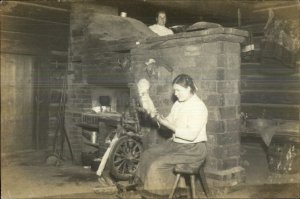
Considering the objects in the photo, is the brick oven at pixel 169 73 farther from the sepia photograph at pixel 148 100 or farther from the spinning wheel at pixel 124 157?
the spinning wheel at pixel 124 157

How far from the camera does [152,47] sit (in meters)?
6.50

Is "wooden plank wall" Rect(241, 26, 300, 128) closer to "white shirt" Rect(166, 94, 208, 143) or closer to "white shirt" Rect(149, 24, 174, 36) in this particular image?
"white shirt" Rect(149, 24, 174, 36)

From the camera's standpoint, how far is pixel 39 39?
858 centimetres

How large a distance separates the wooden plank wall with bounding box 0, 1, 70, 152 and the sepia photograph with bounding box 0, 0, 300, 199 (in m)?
0.02

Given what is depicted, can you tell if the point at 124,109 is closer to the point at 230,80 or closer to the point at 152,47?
the point at 152,47

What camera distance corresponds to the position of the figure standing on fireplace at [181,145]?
457 cm

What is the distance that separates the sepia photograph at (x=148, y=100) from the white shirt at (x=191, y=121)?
13 millimetres

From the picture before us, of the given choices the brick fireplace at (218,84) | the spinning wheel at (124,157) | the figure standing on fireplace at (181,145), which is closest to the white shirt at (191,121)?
the figure standing on fireplace at (181,145)

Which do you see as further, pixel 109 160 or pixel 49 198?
pixel 109 160

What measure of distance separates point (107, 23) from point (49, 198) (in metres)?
4.04

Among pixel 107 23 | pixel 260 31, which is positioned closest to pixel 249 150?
pixel 260 31

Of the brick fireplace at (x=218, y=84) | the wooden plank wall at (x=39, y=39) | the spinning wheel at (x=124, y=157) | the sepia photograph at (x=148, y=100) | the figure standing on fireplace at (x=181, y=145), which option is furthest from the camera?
the wooden plank wall at (x=39, y=39)

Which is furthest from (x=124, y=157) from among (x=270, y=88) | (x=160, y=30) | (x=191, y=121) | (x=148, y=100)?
(x=270, y=88)

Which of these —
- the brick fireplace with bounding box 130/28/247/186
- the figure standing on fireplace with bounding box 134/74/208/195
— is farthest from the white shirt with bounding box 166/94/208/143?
the brick fireplace with bounding box 130/28/247/186
